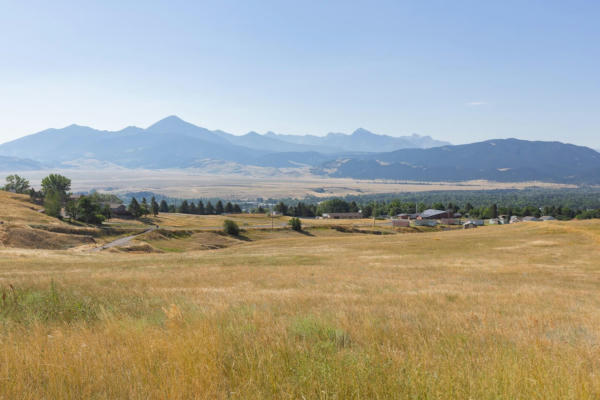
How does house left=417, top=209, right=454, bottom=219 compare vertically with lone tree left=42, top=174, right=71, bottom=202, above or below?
below

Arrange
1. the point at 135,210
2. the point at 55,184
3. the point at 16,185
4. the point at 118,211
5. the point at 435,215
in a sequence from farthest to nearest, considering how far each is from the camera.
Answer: the point at 435,215
the point at 16,185
the point at 118,211
the point at 135,210
the point at 55,184

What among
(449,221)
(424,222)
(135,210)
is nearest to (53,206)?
(135,210)

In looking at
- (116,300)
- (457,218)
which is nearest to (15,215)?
(116,300)

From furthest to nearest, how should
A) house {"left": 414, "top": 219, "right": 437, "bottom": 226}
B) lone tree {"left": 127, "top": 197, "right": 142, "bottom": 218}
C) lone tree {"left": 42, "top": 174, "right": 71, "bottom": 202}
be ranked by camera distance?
1. house {"left": 414, "top": 219, "right": 437, "bottom": 226}
2. lone tree {"left": 127, "top": 197, "right": 142, "bottom": 218}
3. lone tree {"left": 42, "top": 174, "right": 71, "bottom": 202}

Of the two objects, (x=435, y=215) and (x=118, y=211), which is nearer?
(x=118, y=211)

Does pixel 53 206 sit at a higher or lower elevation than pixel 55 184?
lower

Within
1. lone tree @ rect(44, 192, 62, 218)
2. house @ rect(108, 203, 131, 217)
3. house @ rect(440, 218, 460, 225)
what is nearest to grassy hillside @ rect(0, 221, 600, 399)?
lone tree @ rect(44, 192, 62, 218)

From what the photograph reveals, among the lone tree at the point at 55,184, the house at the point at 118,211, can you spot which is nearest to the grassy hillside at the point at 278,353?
the lone tree at the point at 55,184

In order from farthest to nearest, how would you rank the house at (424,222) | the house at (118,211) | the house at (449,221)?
the house at (449,221) < the house at (424,222) < the house at (118,211)

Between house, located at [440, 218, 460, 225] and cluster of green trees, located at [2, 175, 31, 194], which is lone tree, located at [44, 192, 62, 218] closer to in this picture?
cluster of green trees, located at [2, 175, 31, 194]

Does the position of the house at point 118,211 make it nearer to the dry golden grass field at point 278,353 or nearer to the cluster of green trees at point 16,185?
the cluster of green trees at point 16,185

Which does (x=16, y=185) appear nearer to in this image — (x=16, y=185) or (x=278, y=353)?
(x=16, y=185)

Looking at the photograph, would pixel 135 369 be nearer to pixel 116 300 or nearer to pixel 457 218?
pixel 116 300

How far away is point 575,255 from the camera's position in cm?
3728
